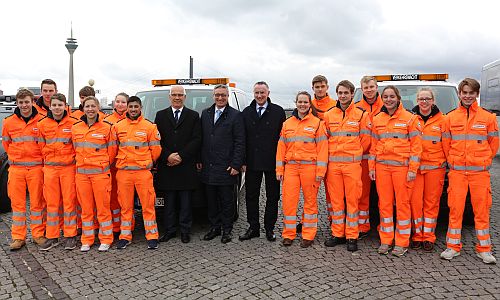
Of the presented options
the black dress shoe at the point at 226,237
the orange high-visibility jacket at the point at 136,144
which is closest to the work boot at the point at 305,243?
the black dress shoe at the point at 226,237

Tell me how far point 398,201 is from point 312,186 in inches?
40.5

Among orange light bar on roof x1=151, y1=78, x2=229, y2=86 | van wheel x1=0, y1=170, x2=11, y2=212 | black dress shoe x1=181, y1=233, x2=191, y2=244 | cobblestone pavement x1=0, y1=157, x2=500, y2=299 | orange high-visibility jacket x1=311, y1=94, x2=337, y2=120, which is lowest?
cobblestone pavement x1=0, y1=157, x2=500, y2=299

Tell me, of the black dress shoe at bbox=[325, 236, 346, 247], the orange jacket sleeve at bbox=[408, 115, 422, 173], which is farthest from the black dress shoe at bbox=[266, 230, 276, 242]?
the orange jacket sleeve at bbox=[408, 115, 422, 173]

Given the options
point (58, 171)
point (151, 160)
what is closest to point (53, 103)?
point (58, 171)

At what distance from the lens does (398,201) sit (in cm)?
512

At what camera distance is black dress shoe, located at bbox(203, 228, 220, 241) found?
578cm

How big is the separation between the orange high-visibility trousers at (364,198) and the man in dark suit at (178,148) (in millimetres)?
2170

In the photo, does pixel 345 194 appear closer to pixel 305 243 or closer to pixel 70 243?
pixel 305 243

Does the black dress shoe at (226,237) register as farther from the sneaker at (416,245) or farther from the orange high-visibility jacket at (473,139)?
the orange high-visibility jacket at (473,139)

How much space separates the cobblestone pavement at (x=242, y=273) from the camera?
412cm

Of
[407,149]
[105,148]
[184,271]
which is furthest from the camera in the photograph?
[105,148]

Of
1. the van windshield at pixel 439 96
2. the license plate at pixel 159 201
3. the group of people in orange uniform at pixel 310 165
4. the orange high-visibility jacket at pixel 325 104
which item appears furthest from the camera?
the van windshield at pixel 439 96

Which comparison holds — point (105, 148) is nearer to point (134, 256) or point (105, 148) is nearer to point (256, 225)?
point (134, 256)

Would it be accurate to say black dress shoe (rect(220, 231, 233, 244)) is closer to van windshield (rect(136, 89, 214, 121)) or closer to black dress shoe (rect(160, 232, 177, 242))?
black dress shoe (rect(160, 232, 177, 242))
